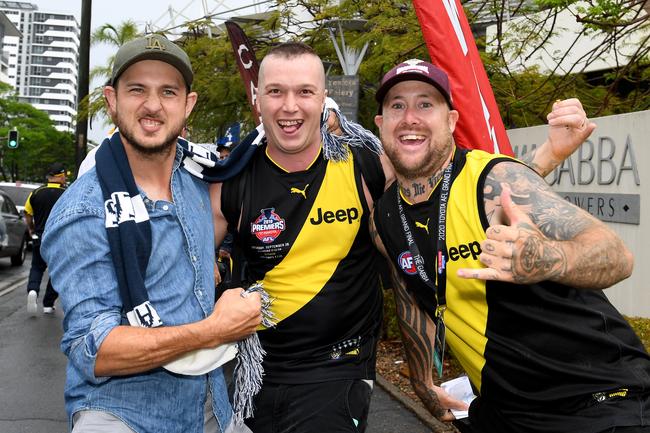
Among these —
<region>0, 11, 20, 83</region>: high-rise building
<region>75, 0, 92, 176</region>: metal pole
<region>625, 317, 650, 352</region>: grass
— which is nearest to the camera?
<region>625, 317, 650, 352</region>: grass

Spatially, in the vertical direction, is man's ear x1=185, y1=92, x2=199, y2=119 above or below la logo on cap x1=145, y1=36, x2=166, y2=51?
below

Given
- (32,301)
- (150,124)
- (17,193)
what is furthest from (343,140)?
(17,193)

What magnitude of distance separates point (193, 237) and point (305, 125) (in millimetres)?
834

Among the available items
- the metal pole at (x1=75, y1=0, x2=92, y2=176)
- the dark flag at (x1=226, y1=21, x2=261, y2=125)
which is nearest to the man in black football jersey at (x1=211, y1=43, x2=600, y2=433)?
the dark flag at (x1=226, y1=21, x2=261, y2=125)

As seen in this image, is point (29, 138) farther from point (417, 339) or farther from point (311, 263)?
point (417, 339)

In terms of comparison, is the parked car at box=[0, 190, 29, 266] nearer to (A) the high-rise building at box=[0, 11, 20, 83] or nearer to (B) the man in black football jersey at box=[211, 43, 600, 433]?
(B) the man in black football jersey at box=[211, 43, 600, 433]

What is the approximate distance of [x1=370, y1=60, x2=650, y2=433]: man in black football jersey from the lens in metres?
2.24

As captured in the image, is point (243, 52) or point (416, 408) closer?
point (416, 408)

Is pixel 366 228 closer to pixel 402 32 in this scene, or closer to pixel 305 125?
pixel 305 125

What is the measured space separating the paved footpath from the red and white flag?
2.53 m

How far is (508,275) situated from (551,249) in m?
0.19

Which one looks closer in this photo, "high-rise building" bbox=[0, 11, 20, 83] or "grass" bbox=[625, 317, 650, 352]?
"grass" bbox=[625, 317, 650, 352]

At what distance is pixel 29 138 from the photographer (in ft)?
215

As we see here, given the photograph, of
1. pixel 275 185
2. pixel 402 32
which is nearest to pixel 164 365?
pixel 275 185
